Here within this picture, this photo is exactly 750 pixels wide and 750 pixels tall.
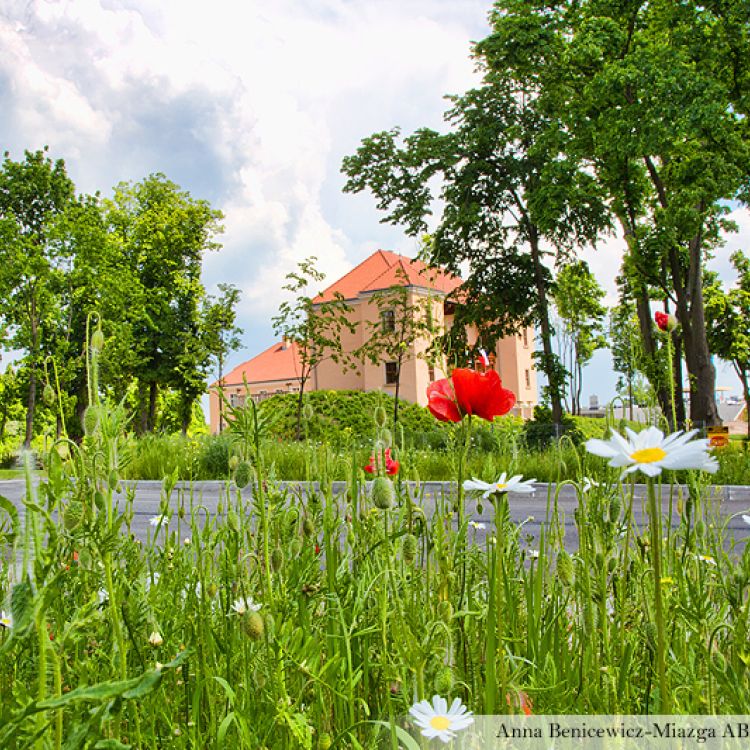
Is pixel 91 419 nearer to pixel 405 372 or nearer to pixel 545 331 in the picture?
pixel 545 331

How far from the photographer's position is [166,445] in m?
15.0

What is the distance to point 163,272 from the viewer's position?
34406 millimetres

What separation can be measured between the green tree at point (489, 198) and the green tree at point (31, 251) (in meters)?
11.5

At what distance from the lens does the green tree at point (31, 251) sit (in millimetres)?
23000

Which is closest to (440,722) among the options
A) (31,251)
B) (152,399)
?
(31,251)

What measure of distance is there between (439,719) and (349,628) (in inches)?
26.2

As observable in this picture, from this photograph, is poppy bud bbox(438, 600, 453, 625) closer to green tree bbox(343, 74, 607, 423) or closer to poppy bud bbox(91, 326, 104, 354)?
poppy bud bbox(91, 326, 104, 354)

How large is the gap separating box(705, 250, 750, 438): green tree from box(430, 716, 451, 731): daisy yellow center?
32.5 meters

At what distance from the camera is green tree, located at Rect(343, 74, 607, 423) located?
21828 millimetres

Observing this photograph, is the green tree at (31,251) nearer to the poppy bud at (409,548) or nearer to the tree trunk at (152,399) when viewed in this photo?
the tree trunk at (152,399)

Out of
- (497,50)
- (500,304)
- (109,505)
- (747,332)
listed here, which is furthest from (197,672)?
(747,332)

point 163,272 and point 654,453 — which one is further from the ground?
point 163,272

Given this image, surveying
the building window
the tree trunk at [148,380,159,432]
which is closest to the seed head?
the tree trunk at [148,380,159,432]

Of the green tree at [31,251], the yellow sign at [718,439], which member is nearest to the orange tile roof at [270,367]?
the green tree at [31,251]
